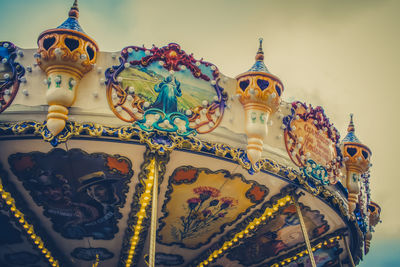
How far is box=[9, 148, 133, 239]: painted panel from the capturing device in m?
7.04

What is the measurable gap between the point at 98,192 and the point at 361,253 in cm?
634

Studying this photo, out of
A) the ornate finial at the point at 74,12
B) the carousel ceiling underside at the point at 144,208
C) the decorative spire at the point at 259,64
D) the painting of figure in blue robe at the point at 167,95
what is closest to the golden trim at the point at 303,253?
the carousel ceiling underside at the point at 144,208

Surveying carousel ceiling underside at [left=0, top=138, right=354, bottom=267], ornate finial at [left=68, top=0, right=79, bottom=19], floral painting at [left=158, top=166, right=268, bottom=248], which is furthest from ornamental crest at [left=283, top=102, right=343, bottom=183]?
ornate finial at [left=68, top=0, right=79, bottom=19]

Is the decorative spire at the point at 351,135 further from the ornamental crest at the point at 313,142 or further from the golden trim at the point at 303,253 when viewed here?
the golden trim at the point at 303,253

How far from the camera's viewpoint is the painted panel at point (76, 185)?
7.04m

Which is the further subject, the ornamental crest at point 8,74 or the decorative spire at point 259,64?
the decorative spire at point 259,64

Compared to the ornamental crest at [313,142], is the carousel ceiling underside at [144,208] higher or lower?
lower

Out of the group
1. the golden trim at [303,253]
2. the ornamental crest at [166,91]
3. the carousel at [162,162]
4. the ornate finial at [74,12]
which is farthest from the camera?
the golden trim at [303,253]

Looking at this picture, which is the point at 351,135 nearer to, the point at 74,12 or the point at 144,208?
the point at 144,208

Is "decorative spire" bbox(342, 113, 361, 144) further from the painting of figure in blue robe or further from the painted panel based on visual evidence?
the painted panel

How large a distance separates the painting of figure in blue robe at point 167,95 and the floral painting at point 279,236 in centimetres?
348

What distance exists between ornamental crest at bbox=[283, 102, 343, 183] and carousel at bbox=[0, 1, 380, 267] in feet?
0.10

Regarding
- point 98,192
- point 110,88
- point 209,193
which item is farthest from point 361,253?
point 110,88

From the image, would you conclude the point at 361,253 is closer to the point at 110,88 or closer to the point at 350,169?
the point at 350,169
